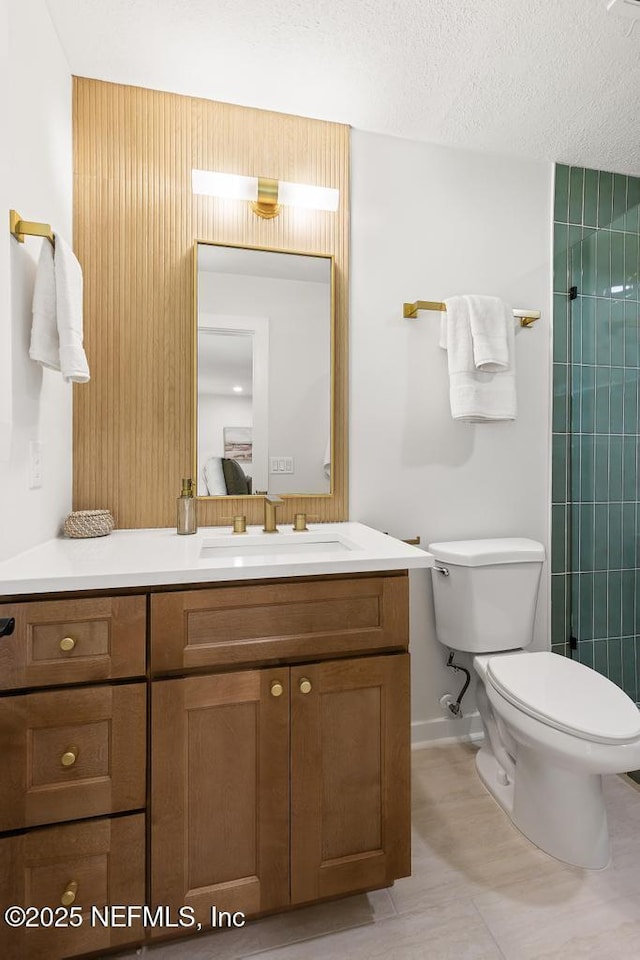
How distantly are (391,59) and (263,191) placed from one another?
21.6 inches

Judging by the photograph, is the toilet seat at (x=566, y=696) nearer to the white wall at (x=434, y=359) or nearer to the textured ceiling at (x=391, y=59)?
the white wall at (x=434, y=359)

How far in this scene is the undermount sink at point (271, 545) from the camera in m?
1.45

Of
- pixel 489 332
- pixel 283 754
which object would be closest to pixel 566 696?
pixel 283 754

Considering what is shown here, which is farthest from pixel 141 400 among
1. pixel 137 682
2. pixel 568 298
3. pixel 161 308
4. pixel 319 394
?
pixel 568 298

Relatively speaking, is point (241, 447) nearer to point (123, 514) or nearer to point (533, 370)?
point (123, 514)

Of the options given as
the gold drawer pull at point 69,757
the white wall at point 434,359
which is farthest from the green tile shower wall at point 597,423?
the gold drawer pull at point 69,757

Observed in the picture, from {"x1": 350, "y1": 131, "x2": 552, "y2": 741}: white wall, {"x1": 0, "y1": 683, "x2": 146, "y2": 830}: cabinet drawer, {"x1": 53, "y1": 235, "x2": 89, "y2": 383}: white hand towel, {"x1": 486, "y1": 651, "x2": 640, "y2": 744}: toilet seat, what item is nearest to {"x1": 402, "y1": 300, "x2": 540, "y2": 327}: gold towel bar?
{"x1": 350, "y1": 131, "x2": 552, "y2": 741}: white wall

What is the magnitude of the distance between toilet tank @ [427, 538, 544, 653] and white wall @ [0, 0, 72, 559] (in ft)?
4.34

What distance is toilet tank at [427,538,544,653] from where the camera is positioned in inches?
68.4

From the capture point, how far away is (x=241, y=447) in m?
1.69

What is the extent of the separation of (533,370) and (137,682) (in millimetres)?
1867

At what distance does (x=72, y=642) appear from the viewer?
100 cm

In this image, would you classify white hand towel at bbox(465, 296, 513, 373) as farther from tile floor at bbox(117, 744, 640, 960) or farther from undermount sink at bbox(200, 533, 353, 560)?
tile floor at bbox(117, 744, 640, 960)

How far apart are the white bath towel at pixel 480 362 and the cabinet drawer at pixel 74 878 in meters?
1.57
